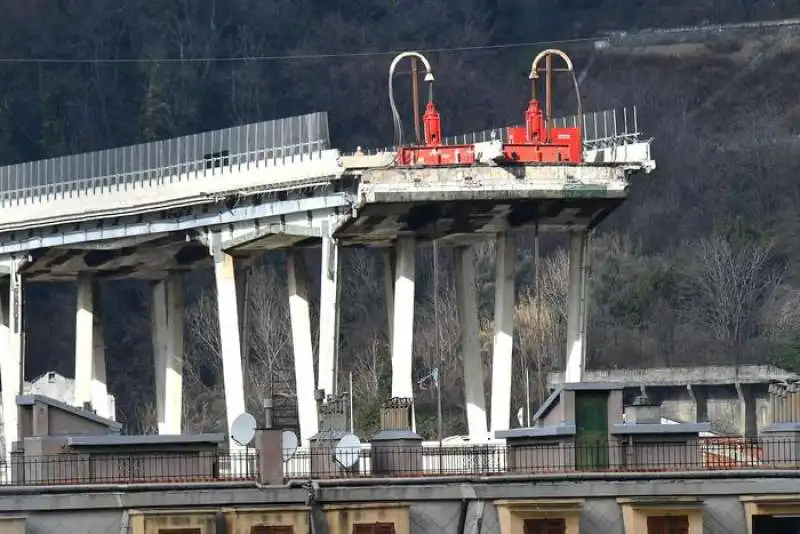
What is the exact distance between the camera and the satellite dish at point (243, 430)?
7431cm

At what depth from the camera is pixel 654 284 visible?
176m

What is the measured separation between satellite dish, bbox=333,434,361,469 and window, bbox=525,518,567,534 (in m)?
7.30

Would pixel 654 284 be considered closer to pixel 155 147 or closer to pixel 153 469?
pixel 155 147

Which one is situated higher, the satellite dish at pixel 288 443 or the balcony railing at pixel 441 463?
the satellite dish at pixel 288 443

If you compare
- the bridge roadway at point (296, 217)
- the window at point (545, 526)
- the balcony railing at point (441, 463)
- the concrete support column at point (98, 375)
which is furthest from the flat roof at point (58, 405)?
the concrete support column at point (98, 375)

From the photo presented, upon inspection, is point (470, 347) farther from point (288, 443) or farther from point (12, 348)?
point (288, 443)

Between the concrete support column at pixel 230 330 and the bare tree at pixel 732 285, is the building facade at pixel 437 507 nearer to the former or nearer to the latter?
the concrete support column at pixel 230 330

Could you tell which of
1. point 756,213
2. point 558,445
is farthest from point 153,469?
point 756,213

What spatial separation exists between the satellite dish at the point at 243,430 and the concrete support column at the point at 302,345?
2686 centimetres

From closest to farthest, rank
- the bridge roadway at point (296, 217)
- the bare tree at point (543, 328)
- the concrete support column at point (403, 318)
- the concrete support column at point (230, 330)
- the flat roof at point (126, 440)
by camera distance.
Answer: the flat roof at point (126, 440)
the bridge roadway at point (296, 217)
the concrete support column at point (403, 318)
the concrete support column at point (230, 330)
the bare tree at point (543, 328)

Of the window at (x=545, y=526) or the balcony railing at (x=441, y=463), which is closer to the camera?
the window at (x=545, y=526)

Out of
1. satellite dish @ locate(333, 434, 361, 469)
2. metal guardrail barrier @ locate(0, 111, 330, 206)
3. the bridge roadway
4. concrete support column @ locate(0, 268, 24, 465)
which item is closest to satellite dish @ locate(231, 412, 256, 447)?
satellite dish @ locate(333, 434, 361, 469)

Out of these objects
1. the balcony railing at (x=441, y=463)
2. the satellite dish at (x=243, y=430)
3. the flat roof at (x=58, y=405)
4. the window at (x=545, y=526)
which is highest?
the flat roof at (x=58, y=405)

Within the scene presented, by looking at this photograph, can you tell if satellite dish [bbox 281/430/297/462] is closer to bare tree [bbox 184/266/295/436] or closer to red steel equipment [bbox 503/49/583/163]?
red steel equipment [bbox 503/49/583/163]
